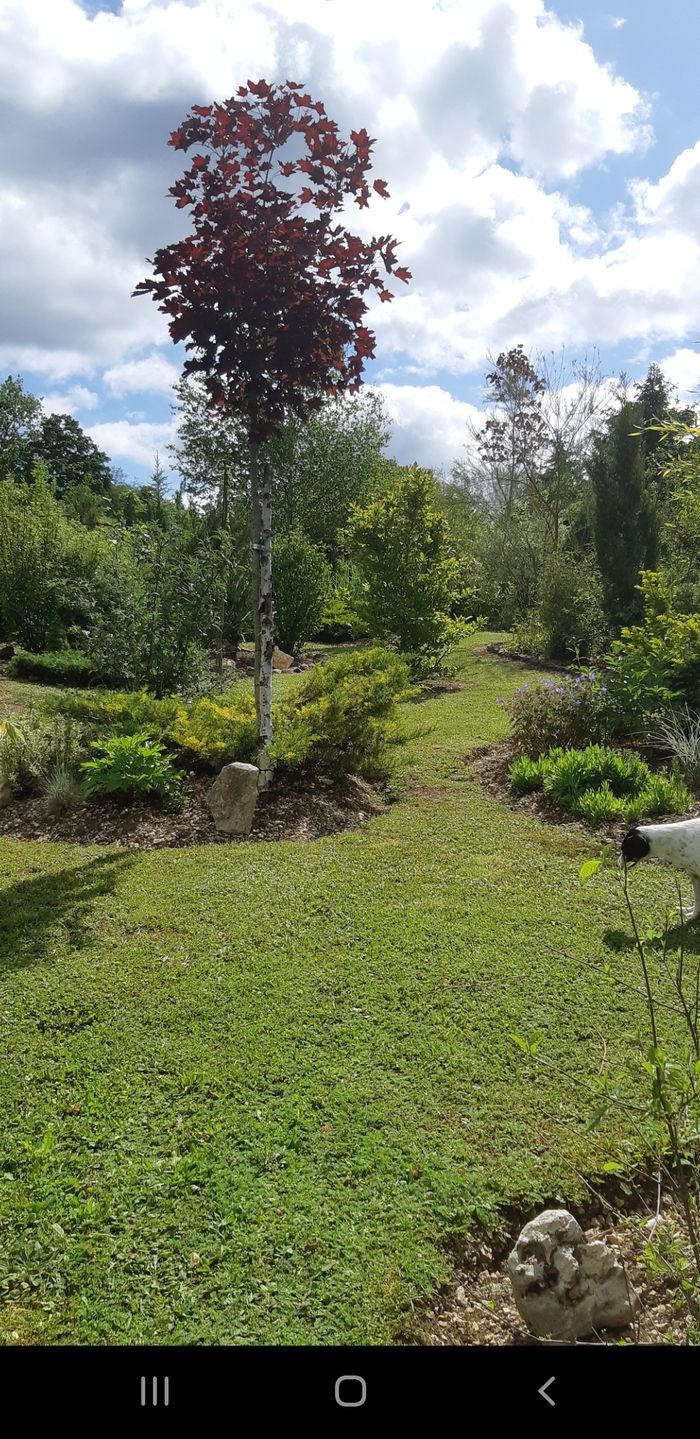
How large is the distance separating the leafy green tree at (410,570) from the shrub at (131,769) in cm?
704

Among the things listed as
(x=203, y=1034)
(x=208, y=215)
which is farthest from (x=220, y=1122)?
(x=208, y=215)

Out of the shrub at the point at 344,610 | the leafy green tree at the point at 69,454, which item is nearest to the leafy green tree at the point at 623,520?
the shrub at the point at 344,610

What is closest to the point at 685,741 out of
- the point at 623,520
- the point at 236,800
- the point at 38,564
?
the point at 236,800

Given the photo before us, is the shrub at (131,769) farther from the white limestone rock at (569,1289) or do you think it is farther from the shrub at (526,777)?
the white limestone rock at (569,1289)

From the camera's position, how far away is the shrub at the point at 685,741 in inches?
242

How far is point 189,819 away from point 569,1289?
13.2ft

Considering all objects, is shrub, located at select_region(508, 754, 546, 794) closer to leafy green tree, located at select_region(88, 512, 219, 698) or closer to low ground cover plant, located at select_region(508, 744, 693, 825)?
low ground cover plant, located at select_region(508, 744, 693, 825)

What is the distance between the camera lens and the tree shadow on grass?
3696mm

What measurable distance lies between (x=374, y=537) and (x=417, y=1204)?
11144 millimetres

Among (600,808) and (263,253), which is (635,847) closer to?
(600,808)

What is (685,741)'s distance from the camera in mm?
6348

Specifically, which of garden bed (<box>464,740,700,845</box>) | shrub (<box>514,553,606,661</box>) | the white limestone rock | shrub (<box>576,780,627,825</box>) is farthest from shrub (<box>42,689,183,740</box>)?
shrub (<box>514,553,606,661</box>)

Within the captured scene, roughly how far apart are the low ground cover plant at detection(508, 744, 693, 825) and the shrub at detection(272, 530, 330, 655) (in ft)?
31.3
